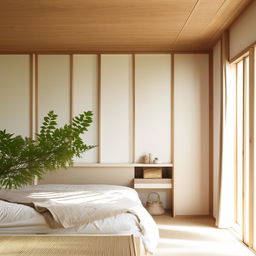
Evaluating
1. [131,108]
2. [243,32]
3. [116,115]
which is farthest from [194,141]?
[243,32]

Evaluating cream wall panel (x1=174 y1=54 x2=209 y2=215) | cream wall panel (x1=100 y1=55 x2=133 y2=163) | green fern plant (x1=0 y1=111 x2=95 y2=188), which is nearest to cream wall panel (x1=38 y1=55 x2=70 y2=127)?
cream wall panel (x1=100 y1=55 x2=133 y2=163)

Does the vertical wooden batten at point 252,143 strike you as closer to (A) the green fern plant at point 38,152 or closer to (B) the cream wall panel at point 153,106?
(B) the cream wall panel at point 153,106

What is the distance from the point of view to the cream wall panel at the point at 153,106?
5020 millimetres

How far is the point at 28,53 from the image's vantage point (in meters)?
5.02

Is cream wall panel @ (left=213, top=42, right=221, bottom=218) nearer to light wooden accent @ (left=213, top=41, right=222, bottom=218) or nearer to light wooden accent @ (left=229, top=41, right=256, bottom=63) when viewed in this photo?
light wooden accent @ (left=213, top=41, right=222, bottom=218)

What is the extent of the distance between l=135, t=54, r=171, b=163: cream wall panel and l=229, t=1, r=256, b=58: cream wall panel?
1.20m

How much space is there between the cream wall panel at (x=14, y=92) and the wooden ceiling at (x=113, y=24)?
0.18 meters

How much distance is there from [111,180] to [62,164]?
4208 millimetres

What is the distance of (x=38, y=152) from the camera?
79cm

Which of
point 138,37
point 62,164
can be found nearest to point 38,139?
point 62,164

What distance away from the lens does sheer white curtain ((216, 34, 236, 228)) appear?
4.05 m

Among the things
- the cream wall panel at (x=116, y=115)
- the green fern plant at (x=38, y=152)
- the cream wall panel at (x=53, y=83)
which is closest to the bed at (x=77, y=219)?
the green fern plant at (x=38, y=152)

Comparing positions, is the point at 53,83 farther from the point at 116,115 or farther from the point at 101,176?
the point at 101,176

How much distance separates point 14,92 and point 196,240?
311cm
